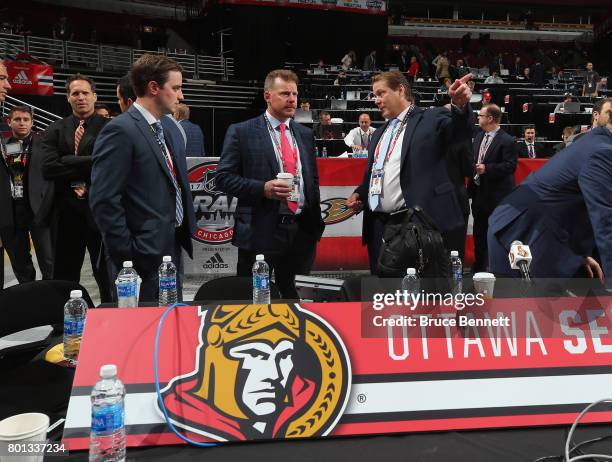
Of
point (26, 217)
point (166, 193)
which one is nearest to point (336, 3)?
point (26, 217)

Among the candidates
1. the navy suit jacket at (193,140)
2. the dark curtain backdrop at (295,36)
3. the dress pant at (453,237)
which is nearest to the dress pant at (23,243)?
the navy suit jacket at (193,140)

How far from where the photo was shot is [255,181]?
262 cm

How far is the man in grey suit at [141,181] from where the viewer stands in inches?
80.5

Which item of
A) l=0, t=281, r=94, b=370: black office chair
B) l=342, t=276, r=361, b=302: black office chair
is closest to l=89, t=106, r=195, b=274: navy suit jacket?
l=0, t=281, r=94, b=370: black office chair

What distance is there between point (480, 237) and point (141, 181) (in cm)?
336

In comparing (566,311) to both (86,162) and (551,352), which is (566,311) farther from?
(86,162)

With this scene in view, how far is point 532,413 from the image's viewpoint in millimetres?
1102

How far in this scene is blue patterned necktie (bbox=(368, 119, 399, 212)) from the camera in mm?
2715

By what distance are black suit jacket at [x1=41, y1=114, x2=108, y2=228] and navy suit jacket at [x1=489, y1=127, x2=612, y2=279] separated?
229 centimetres

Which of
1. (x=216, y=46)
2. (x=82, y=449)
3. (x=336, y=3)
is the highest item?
(x=336, y=3)

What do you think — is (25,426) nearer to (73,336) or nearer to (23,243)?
(73,336)

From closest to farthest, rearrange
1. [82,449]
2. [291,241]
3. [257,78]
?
1. [82,449]
2. [291,241]
3. [257,78]

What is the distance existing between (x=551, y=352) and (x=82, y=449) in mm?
996

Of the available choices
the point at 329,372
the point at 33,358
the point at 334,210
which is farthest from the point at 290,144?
the point at 334,210
